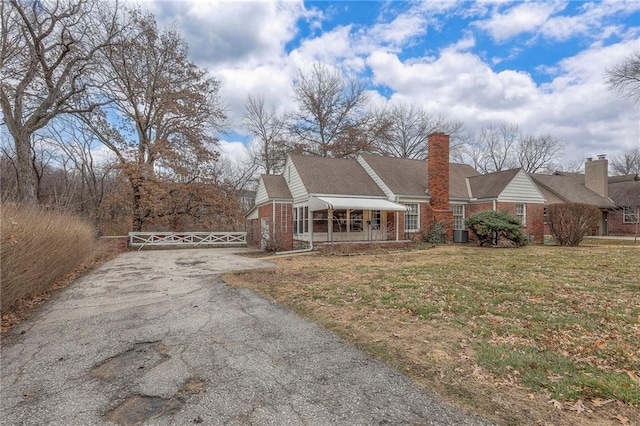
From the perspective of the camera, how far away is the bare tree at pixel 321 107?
32.0m

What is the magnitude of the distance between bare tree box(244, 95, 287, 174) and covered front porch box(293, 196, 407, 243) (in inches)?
606

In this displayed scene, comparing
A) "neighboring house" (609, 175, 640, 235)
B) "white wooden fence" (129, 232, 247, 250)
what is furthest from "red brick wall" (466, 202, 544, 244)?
"white wooden fence" (129, 232, 247, 250)

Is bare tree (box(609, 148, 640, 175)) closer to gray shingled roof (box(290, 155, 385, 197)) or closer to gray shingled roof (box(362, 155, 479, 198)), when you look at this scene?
gray shingled roof (box(362, 155, 479, 198))

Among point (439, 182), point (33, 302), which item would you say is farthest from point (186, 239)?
point (439, 182)

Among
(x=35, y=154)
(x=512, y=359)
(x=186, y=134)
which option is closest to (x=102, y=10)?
(x=186, y=134)

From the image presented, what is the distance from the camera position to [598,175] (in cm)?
2897

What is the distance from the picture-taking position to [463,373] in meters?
3.49

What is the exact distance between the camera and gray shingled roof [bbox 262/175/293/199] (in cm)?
1905

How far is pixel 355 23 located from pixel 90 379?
14.6m

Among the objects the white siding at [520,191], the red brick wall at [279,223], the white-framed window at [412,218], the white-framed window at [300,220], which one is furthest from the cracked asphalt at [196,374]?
the white siding at [520,191]

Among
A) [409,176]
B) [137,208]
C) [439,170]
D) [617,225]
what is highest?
[439,170]

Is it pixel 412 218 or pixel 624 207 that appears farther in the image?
pixel 624 207

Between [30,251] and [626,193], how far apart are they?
39430 mm

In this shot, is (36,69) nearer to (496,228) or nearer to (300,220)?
(300,220)
